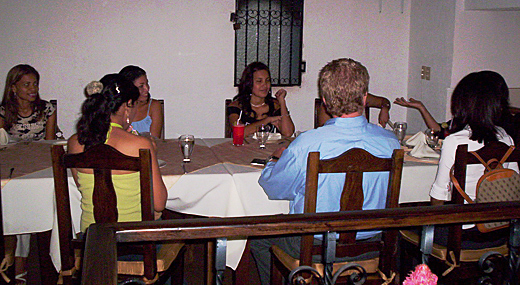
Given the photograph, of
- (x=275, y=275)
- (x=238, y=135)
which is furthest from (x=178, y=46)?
(x=275, y=275)

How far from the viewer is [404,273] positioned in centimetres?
243

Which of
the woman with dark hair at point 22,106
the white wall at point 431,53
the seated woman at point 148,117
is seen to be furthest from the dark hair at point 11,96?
the white wall at point 431,53

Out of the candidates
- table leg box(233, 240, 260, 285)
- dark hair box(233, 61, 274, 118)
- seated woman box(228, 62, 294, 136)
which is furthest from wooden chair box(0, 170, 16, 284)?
dark hair box(233, 61, 274, 118)

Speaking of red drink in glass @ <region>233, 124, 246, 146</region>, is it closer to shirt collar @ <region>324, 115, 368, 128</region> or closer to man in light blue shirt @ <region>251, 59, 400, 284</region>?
man in light blue shirt @ <region>251, 59, 400, 284</region>

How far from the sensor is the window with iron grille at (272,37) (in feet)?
14.7

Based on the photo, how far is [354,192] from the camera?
1787mm

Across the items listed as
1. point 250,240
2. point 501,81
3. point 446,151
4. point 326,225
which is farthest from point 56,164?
point 501,81

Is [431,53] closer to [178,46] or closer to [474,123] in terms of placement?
[178,46]

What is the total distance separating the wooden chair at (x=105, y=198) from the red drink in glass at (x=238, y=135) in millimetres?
1074

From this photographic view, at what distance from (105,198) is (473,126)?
1.44 meters

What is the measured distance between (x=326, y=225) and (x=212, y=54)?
3569mm

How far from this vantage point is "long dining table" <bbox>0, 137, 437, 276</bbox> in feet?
7.46

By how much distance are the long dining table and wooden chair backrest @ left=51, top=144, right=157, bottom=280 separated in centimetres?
36

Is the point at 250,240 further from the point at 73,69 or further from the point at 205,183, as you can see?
the point at 73,69
